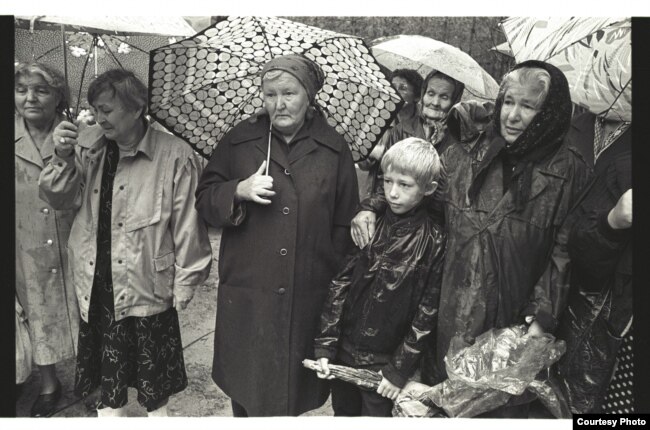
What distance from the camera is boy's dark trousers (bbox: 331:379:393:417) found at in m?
3.86

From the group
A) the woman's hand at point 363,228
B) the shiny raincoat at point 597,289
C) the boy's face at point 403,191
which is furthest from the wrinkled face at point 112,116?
the shiny raincoat at point 597,289

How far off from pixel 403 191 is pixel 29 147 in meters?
2.19

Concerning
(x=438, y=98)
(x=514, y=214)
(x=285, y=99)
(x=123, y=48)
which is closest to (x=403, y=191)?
(x=514, y=214)


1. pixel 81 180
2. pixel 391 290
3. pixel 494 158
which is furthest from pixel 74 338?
pixel 494 158

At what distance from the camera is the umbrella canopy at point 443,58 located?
12.8ft

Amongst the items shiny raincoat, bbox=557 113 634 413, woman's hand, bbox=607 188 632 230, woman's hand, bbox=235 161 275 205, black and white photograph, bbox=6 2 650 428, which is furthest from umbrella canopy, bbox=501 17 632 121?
woman's hand, bbox=235 161 275 205

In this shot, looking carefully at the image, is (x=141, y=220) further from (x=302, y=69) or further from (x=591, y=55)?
(x=591, y=55)

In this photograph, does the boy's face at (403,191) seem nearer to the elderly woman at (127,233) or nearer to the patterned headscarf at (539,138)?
the patterned headscarf at (539,138)

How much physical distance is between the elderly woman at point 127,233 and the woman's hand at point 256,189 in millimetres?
361

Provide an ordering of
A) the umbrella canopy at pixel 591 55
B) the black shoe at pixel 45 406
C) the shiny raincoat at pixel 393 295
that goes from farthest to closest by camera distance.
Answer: the black shoe at pixel 45 406 < the umbrella canopy at pixel 591 55 < the shiny raincoat at pixel 393 295

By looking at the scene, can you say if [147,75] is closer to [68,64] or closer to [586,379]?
[68,64]

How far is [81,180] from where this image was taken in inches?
154

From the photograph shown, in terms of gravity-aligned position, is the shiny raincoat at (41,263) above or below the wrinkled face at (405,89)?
below

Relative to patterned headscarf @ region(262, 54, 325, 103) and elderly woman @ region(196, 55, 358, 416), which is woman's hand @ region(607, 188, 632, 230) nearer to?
elderly woman @ region(196, 55, 358, 416)
